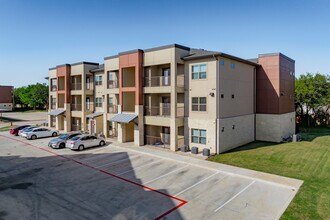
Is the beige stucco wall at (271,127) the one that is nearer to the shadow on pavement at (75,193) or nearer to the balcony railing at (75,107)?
the shadow on pavement at (75,193)

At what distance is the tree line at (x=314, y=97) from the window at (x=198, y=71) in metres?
26.1

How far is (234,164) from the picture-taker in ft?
63.5

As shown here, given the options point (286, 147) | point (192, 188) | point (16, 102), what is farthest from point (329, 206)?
point (16, 102)

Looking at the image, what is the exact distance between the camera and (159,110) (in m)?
27.8

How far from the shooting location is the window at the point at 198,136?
23266 mm

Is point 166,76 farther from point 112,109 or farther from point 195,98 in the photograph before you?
point 112,109

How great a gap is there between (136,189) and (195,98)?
12112 millimetres

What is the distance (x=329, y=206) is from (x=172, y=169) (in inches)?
399

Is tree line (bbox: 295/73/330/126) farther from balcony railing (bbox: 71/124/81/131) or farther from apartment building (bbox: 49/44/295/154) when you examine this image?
balcony railing (bbox: 71/124/81/131)

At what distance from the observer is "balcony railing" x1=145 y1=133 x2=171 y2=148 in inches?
1039

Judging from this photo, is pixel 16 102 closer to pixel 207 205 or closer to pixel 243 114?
pixel 243 114

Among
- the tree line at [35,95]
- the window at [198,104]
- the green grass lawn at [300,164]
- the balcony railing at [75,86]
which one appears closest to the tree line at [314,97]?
the green grass lawn at [300,164]

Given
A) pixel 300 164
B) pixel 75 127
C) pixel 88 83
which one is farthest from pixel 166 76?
pixel 75 127

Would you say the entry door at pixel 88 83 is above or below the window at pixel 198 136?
above
